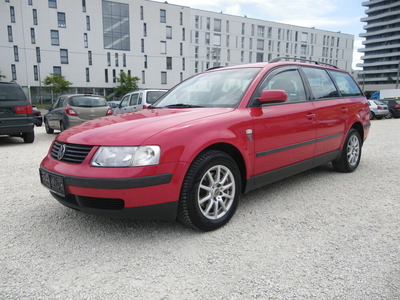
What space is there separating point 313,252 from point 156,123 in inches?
65.9

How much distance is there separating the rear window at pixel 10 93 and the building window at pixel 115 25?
44589mm

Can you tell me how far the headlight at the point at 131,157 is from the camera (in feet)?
7.76

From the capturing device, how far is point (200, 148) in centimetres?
258

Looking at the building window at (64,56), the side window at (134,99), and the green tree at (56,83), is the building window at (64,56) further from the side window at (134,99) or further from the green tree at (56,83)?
the side window at (134,99)

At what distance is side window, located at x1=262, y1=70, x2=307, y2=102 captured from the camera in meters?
3.52

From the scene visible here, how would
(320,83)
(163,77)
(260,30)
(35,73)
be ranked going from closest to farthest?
(320,83) < (35,73) < (163,77) < (260,30)

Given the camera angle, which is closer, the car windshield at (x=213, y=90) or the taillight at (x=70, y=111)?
the car windshield at (x=213, y=90)

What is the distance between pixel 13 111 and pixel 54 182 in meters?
6.44

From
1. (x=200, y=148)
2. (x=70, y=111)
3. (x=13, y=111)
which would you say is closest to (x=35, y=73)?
(x=70, y=111)

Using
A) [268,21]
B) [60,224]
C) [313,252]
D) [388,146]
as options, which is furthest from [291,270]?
[268,21]

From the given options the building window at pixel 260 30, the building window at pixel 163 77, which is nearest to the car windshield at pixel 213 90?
the building window at pixel 163 77

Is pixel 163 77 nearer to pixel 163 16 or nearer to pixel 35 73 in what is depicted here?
pixel 163 16

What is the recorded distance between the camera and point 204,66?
6066 cm

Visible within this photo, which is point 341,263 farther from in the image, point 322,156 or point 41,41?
point 41,41
